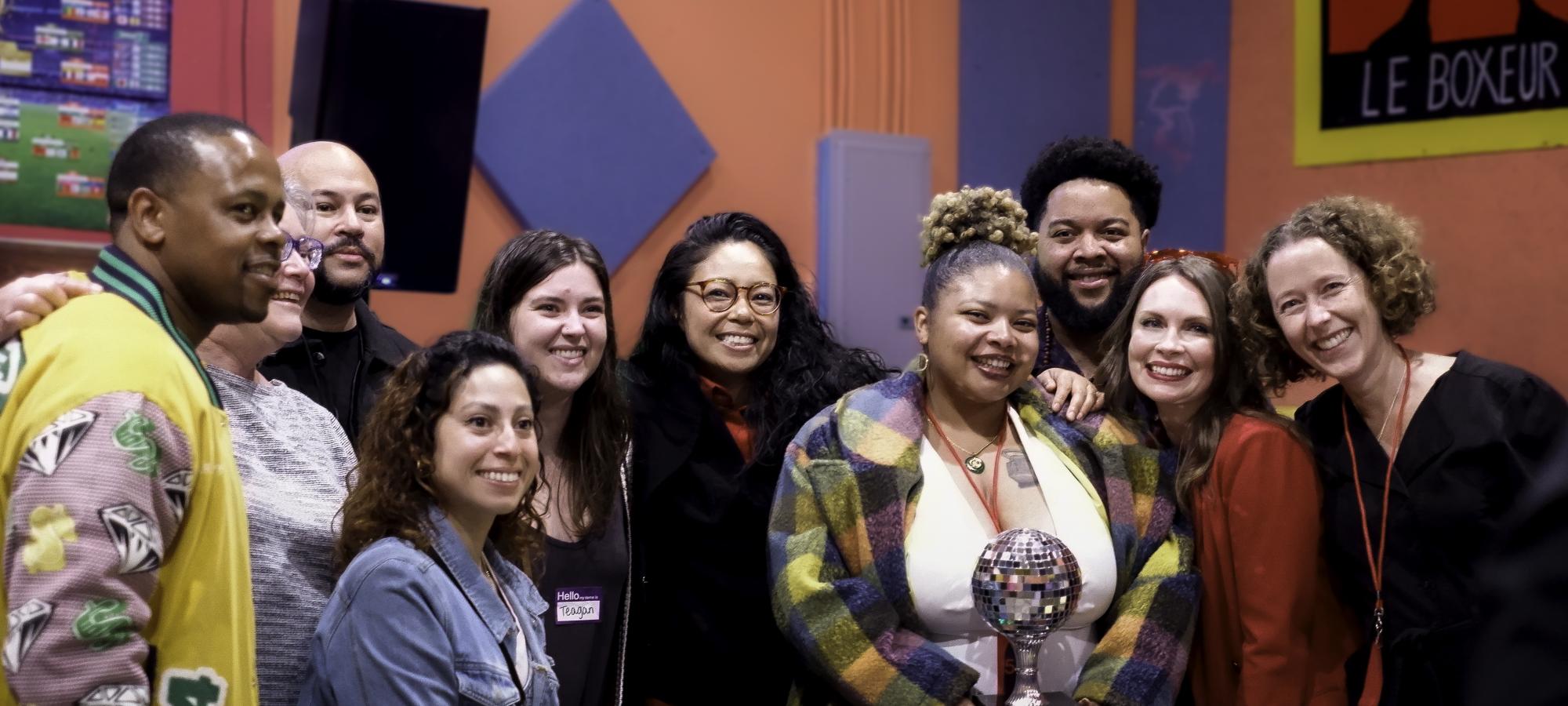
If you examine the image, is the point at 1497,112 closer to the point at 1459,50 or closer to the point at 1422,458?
the point at 1459,50

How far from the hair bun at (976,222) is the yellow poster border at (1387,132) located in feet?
9.11

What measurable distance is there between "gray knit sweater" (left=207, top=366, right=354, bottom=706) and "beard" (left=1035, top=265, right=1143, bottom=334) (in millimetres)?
1751

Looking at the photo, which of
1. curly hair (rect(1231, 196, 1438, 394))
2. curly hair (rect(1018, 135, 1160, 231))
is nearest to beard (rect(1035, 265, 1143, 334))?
curly hair (rect(1018, 135, 1160, 231))

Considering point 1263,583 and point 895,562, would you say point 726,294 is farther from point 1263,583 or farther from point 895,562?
point 1263,583

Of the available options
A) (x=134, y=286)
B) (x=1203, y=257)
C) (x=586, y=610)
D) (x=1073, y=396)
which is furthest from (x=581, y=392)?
(x=1203, y=257)

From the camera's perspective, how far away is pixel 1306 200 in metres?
5.27

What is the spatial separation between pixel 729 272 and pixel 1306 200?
303 cm

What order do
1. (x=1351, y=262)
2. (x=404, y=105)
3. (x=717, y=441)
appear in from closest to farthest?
(x=1351, y=262) < (x=717, y=441) < (x=404, y=105)

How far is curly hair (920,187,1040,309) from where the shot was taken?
2805mm

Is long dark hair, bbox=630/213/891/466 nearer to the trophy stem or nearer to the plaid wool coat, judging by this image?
the plaid wool coat

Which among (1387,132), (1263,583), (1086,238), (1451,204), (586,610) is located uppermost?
(1387,132)

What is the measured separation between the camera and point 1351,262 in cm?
267

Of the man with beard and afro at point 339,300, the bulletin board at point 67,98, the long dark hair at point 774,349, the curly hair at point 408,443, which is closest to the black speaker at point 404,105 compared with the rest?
the bulletin board at point 67,98

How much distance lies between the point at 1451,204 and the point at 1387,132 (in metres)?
0.34
